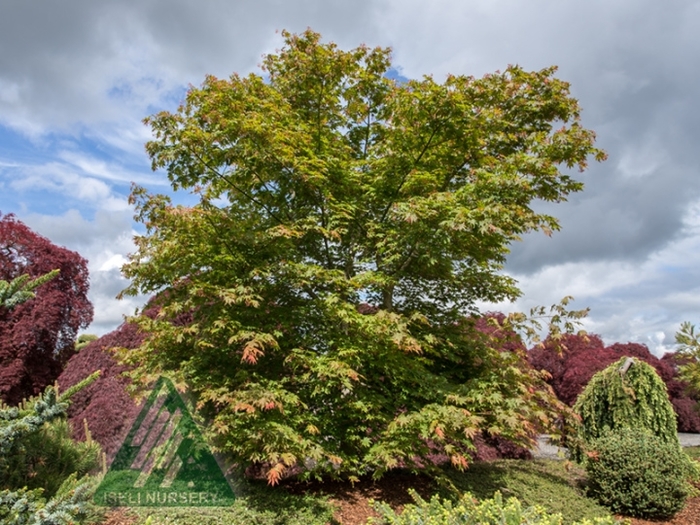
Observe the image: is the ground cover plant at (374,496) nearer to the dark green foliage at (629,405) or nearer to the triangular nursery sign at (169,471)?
the triangular nursery sign at (169,471)

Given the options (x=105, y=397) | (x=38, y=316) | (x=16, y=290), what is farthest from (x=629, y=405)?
(x=38, y=316)

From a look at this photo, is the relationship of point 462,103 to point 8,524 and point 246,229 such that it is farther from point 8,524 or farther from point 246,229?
point 8,524

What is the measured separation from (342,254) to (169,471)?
12.0ft

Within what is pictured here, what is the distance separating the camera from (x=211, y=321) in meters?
4.90

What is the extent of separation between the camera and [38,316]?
9.47 m

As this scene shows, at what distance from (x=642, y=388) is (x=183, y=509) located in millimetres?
6928

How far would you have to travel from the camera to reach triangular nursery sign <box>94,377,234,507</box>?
504 cm

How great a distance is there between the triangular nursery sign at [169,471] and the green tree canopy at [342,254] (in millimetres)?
382

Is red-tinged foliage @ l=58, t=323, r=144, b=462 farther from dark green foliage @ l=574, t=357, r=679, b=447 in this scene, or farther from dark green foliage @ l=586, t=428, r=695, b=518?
dark green foliage @ l=574, t=357, r=679, b=447

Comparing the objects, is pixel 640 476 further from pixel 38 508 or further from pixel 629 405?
pixel 38 508

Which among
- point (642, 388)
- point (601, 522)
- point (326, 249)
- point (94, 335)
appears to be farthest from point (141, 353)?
point (94, 335)

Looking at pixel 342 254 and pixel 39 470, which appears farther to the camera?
pixel 342 254

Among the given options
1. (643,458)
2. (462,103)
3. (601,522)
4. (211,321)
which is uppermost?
(462,103)

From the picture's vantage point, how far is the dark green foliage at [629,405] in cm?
690
